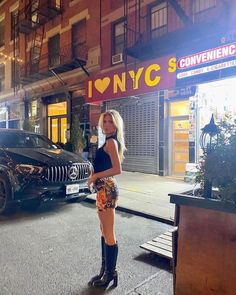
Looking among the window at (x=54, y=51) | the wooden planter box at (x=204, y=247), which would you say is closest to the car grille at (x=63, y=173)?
the wooden planter box at (x=204, y=247)

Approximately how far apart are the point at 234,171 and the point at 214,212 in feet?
1.24

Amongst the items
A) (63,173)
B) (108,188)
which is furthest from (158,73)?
(108,188)

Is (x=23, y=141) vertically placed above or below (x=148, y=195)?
above

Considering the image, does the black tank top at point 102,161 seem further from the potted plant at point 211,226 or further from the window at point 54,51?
the window at point 54,51

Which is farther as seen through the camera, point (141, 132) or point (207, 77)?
point (141, 132)

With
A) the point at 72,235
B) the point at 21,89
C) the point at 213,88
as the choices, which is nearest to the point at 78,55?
the point at 21,89

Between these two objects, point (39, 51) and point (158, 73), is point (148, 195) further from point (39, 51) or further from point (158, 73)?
point (39, 51)

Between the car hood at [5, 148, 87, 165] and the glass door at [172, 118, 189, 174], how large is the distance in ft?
17.2

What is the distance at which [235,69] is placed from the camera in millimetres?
6848

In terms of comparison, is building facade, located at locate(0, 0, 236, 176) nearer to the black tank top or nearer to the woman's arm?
the woman's arm

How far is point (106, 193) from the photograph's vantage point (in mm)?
2938

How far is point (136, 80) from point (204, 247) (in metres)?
7.40

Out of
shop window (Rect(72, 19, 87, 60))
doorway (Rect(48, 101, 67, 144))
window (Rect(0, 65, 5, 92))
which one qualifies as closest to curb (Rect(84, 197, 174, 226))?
shop window (Rect(72, 19, 87, 60))

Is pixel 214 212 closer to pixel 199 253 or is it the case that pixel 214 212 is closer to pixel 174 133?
pixel 199 253
